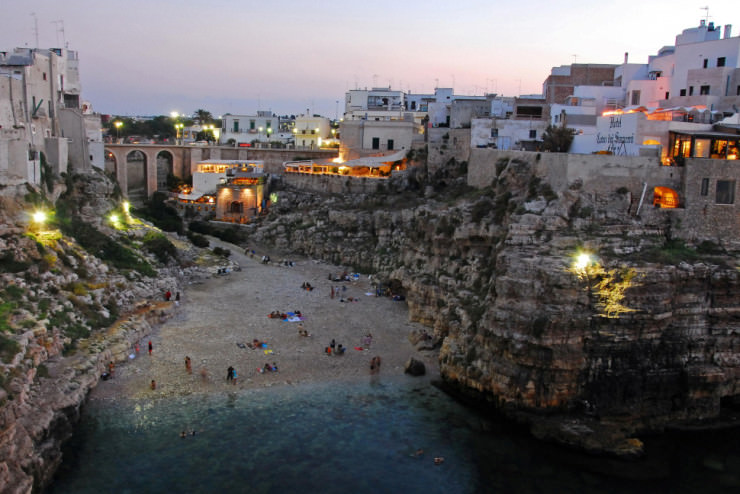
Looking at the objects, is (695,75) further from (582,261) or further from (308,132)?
(308,132)

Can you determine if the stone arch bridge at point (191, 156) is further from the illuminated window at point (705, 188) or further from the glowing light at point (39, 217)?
the illuminated window at point (705, 188)

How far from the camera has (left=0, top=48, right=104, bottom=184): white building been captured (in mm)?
32812

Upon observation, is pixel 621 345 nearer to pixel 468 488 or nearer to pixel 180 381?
pixel 468 488

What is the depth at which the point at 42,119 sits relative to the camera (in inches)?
1499

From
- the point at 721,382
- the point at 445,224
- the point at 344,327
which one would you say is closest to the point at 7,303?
the point at 344,327

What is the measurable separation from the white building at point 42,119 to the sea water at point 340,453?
16497 millimetres

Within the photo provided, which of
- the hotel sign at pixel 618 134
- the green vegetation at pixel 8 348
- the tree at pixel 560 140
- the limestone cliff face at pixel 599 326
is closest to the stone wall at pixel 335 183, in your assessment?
the tree at pixel 560 140

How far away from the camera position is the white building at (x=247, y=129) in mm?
76250

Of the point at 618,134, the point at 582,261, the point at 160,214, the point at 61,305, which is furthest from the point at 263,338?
the point at 160,214

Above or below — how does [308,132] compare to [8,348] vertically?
above

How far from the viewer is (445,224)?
3500cm

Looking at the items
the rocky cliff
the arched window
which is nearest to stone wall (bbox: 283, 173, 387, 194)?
the rocky cliff

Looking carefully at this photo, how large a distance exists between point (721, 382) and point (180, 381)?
21.4 meters

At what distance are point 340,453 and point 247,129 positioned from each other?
62568mm
